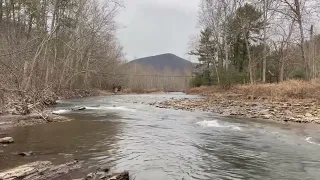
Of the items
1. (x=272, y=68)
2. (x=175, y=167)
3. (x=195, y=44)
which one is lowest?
(x=175, y=167)

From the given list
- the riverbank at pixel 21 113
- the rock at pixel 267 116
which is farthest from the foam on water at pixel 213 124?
the riverbank at pixel 21 113

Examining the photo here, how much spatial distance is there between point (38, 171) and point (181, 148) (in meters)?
4.50

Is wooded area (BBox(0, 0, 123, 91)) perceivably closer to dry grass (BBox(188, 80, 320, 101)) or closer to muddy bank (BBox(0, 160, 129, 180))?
muddy bank (BBox(0, 160, 129, 180))

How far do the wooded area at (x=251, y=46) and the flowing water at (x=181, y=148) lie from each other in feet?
72.9

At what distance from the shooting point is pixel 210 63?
55.1 m

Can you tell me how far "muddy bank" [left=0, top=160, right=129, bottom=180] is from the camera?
621 cm

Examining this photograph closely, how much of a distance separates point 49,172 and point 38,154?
6.62 ft

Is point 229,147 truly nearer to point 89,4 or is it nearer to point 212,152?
point 212,152

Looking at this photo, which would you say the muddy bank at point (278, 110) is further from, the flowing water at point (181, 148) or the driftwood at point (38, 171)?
the driftwood at point (38, 171)

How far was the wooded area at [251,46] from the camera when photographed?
3606cm

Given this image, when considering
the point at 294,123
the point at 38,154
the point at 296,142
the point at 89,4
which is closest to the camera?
the point at 38,154

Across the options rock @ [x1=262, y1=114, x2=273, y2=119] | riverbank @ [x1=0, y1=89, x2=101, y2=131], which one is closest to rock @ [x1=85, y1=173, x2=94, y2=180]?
riverbank @ [x1=0, y1=89, x2=101, y2=131]

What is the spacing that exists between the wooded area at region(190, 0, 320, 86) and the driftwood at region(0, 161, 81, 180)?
29.0 metres

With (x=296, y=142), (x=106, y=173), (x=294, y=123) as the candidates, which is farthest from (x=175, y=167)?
(x=294, y=123)
